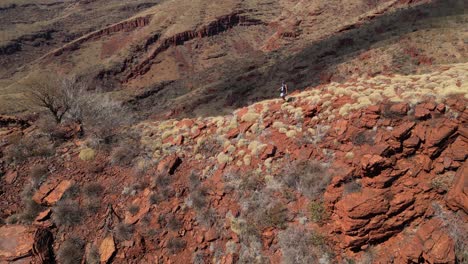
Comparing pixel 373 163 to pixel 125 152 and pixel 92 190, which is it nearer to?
pixel 125 152

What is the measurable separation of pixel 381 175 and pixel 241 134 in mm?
5819

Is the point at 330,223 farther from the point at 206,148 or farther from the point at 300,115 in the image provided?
the point at 206,148

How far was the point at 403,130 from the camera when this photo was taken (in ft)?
32.7

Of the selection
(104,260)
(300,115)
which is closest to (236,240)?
(104,260)

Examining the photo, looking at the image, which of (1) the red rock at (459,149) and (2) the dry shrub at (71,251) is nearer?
(1) the red rock at (459,149)

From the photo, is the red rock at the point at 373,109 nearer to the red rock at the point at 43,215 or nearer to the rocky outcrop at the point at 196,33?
the red rock at the point at 43,215

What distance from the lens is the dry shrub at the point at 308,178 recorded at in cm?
1015

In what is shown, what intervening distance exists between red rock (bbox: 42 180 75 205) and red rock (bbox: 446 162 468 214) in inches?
493

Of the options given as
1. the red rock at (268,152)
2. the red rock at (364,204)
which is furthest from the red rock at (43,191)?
the red rock at (364,204)

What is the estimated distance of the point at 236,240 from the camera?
32.1 ft

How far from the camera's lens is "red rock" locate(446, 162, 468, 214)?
26.9ft

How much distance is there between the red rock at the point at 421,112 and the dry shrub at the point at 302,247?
5.13 metres

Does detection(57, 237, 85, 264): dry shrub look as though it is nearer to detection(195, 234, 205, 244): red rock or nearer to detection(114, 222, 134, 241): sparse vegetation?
detection(114, 222, 134, 241): sparse vegetation

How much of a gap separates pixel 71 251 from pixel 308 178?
798cm
